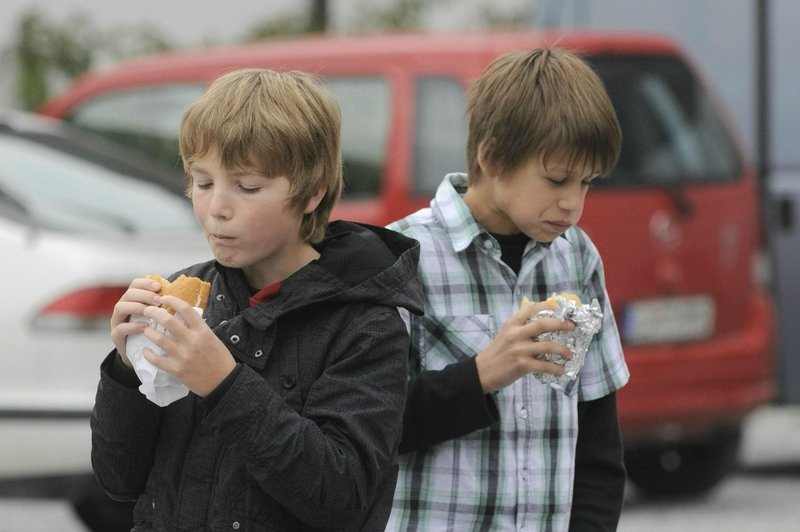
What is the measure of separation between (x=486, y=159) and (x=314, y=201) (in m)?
0.47

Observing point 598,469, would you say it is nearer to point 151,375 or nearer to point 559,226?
point 559,226

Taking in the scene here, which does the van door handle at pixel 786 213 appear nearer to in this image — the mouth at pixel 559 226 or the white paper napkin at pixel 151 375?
the mouth at pixel 559 226

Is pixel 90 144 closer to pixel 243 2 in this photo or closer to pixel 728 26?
pixel 728 26

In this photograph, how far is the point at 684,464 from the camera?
748 cm

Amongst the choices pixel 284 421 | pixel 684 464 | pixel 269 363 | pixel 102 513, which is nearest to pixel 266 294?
pixel 269 363

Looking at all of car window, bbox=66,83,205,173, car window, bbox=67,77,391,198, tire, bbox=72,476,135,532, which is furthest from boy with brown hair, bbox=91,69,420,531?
car window, bbox=66,83,205,173

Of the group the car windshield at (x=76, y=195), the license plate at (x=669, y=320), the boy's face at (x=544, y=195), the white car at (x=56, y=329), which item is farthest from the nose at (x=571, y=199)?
the license plate at (x=669, y=320)

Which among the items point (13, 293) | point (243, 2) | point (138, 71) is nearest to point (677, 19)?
point (138, 71)

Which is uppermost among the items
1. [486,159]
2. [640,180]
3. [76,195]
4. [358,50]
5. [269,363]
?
[486,159]

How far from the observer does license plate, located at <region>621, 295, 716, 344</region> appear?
20.9ft

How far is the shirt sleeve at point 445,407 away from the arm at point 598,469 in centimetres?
21

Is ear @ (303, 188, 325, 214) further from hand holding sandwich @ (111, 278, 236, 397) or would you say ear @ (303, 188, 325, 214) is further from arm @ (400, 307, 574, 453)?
arm @ (400, 307, 574, 453)

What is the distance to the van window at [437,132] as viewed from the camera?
630 centimetres

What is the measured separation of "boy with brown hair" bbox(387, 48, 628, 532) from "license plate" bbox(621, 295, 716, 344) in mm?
3567
